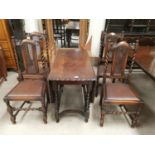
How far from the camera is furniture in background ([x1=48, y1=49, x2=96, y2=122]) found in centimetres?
166

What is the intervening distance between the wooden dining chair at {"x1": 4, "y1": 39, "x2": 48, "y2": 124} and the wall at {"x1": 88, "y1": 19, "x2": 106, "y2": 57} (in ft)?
6.51

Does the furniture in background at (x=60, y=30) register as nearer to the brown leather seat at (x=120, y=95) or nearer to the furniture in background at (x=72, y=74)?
the furniture in background at (x=72, y=74)

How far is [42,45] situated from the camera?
2.04 meters

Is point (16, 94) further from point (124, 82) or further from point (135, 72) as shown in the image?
point (135, 72)

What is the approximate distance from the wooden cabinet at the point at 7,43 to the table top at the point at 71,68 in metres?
1.23

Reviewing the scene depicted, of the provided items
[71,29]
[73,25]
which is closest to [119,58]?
[71,29]

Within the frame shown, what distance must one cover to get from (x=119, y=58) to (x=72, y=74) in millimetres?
640

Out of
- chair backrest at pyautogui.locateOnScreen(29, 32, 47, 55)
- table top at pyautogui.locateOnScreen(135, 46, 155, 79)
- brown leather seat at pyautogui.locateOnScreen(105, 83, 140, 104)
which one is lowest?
brown leather seat at pyautogui.locateOnScreen(105, 83, 140, 104)

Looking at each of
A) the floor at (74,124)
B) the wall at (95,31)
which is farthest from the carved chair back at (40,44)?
the wall at (95,31)

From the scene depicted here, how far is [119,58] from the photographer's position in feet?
6.15

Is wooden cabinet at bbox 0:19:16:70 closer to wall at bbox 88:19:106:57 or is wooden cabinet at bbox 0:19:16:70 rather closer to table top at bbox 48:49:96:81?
table top at bbox 48:49:96:81

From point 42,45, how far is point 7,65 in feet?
5.12

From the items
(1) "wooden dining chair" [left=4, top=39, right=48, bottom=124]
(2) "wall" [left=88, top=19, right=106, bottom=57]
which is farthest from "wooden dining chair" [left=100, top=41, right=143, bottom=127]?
(2) "wall" [left=88, top=19, right=106, bottom=57]

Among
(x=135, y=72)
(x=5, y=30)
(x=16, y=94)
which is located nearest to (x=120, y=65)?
(x=16, y=94)
